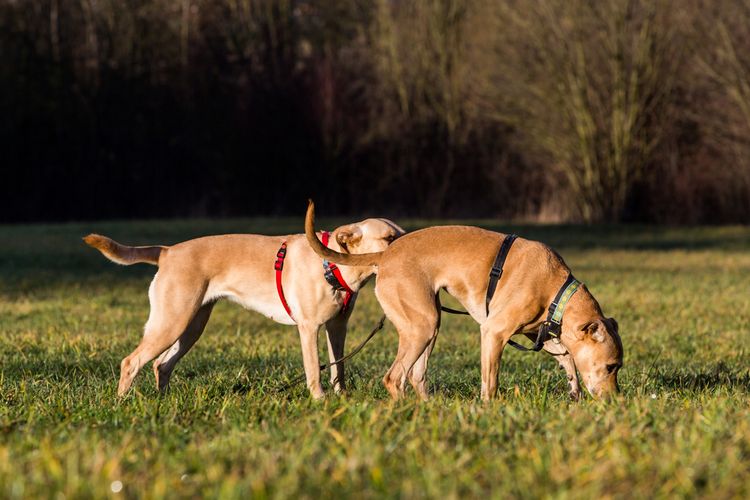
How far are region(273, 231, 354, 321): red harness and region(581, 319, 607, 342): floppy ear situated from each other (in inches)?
60.1

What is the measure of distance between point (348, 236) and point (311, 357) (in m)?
0.83

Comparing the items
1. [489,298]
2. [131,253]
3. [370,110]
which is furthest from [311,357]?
[370,110]

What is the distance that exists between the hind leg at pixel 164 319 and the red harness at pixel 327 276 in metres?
0.54

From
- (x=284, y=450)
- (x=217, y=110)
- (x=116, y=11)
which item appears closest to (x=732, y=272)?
(x=284, y=450)

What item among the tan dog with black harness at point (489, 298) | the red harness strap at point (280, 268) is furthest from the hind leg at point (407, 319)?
the red harness strap at point (280, 268)

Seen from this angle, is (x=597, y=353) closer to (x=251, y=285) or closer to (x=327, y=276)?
(x=327, y=276)

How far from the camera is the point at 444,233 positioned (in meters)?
6.12

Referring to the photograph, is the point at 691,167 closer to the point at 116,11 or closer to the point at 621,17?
the point at 621,17

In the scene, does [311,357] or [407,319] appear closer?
[407,319]

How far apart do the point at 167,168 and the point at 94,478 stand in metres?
29.1

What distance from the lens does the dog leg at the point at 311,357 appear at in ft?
19.8

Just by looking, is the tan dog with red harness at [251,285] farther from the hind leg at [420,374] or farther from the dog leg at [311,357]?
the hind leg at [420,374]

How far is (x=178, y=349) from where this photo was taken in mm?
6680

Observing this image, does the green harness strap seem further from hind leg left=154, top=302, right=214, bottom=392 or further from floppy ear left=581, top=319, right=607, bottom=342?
hind leg left=154, top=302, right=214, bottom=392
